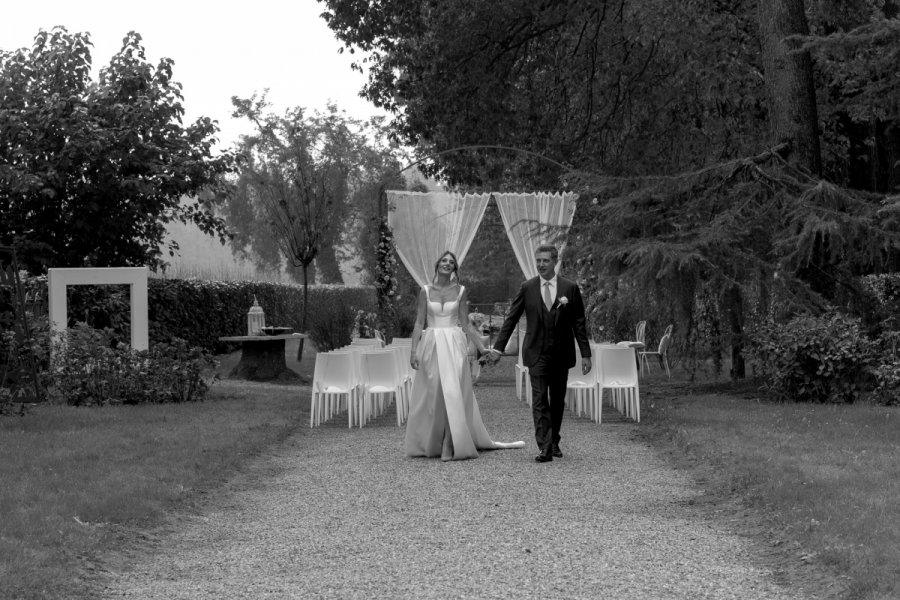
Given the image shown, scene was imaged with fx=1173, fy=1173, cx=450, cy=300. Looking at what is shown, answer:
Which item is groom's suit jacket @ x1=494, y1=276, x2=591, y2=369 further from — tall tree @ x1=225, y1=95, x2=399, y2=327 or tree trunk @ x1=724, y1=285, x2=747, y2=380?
tall tree @ x1=225, y1=95, x2=399, y2=327

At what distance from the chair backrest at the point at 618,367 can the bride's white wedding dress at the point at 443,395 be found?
3.02 metres

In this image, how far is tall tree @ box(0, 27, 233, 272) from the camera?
63.3 ft

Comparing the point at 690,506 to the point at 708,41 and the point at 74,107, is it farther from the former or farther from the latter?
the point at 74,107

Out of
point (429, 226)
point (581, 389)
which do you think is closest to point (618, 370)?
point (581, 389)

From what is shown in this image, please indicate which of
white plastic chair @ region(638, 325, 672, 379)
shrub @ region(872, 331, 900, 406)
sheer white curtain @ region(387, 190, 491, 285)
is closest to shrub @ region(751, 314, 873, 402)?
shrub @ region(872, 331, 900, 406)

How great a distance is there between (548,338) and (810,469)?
7.56 feet

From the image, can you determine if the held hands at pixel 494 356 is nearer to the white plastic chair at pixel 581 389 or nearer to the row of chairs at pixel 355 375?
the white plastic chair at pixel 581 389

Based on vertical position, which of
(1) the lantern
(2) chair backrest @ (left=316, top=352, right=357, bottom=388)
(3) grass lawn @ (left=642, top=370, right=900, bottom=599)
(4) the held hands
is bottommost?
(3) grass lawn @ (left=642, top=370, right=900, bottom=599)

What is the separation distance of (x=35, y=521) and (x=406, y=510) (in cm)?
220

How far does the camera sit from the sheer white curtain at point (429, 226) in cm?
2008

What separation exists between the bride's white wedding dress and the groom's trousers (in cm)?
72

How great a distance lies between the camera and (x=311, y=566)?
5.75m

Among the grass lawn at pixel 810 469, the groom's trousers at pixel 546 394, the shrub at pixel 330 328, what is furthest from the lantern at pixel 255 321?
the groom's trousers at pixel 546 394

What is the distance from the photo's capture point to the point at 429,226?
2016 cm
